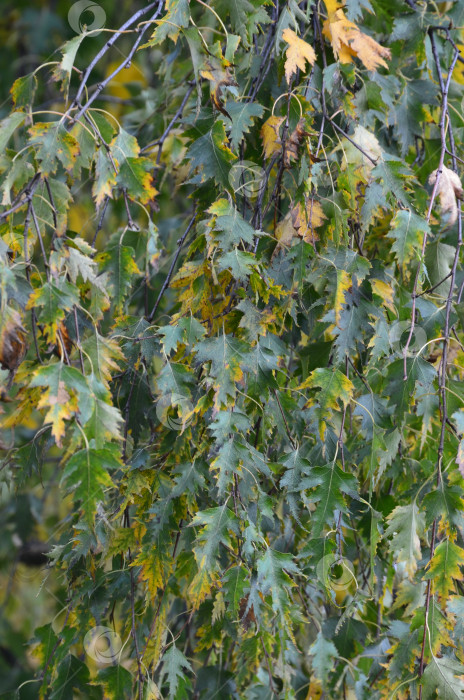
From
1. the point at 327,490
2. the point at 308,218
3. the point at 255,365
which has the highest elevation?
the point at 308,218

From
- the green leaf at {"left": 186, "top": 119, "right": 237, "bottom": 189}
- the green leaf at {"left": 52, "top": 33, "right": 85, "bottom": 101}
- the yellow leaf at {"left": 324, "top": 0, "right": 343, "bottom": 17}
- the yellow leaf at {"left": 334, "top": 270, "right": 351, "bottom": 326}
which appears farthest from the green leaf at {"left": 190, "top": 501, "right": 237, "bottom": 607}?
the yellow leaf at {"left": 324, "top": 0, "right": 343, "bottom": 17}

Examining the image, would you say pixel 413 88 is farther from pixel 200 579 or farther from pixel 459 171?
pixel 200 579

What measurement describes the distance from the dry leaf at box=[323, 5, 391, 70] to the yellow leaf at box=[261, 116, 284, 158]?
4.9 inches

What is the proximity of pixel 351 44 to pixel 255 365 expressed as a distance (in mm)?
429

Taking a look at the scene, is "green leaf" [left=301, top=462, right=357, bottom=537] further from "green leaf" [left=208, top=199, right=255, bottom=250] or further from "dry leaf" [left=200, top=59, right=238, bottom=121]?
"dry leaf" [left=200, top=59, right=238, bottom=121]

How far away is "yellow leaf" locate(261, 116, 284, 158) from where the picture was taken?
0.87 meters

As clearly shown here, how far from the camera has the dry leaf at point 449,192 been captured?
0.89 metres

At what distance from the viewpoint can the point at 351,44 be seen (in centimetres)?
91

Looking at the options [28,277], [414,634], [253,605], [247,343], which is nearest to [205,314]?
[247,343]

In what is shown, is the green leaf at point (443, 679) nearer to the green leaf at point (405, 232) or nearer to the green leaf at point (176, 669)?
the green leaf at point (176, 669)

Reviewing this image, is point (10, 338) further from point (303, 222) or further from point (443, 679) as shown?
point (443, 679)

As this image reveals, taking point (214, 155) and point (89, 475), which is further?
point (214, 155)

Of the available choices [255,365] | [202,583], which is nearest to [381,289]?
[255,365]

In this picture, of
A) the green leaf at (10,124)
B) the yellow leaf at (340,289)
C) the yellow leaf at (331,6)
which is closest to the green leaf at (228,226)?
the yellow leaf at (340,289)
